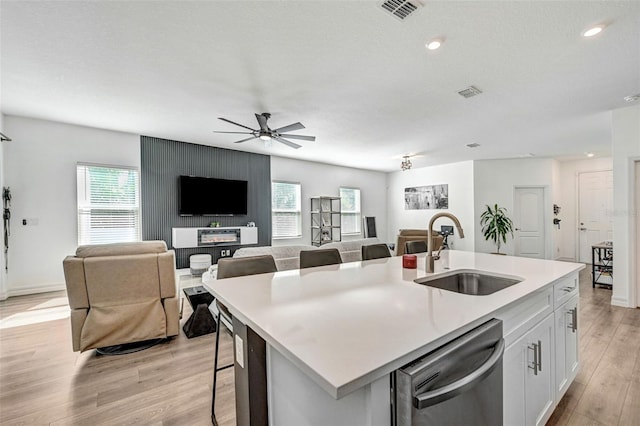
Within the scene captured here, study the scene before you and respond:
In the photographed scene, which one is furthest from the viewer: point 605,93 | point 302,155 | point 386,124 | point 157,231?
point 302,155

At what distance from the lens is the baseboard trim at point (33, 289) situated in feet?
14.0

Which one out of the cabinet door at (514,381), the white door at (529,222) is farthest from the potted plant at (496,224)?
the cabinet door at (514,381)

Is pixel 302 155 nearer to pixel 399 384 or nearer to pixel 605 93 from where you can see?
pixel 605 93

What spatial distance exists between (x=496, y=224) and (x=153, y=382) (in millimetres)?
7270

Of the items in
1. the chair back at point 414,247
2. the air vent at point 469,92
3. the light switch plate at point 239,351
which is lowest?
the light switch plate at point 239,351

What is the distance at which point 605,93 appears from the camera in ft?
11.0

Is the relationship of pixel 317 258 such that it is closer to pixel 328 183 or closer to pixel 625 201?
pixel 625 201

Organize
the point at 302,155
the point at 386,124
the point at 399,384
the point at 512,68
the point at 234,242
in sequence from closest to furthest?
the point at 399,384, the point at 512,68, the point at 386,124, the point at 234,242, the point at 302,155

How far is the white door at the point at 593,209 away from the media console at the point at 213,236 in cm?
801

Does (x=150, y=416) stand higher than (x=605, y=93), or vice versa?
(x=605, y=93)

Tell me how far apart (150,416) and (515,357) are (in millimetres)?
2098

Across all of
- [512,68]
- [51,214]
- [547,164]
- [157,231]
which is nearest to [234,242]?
[157,231]

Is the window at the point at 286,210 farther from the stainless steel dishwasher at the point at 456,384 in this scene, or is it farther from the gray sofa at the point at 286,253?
the stainless steel dishwasher at the point at 456,384

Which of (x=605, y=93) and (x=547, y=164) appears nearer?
(x=605, y=93)
